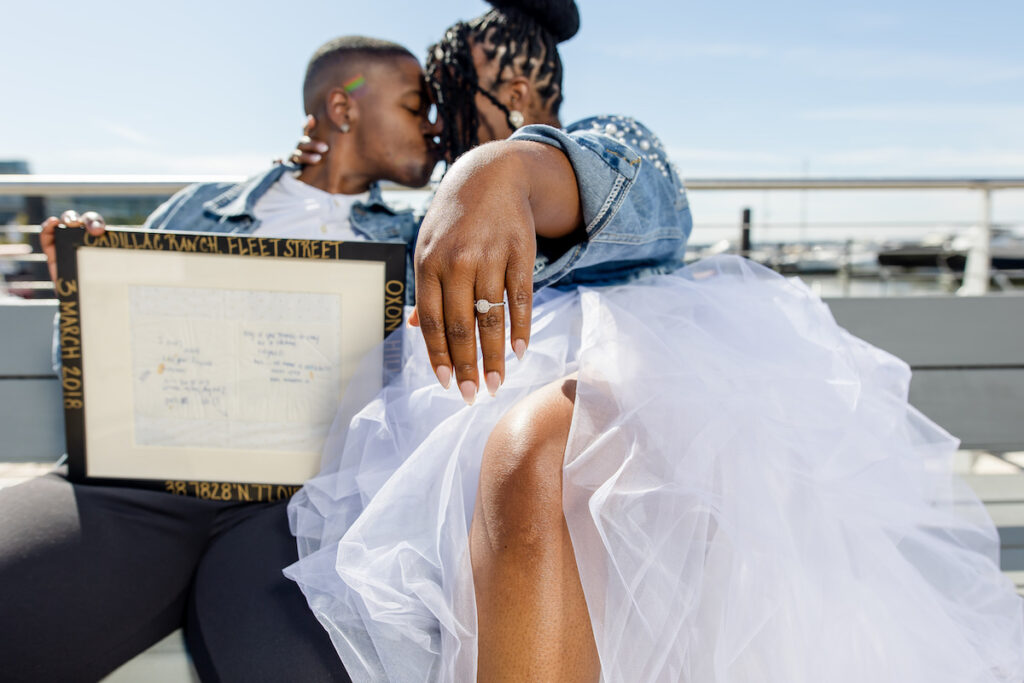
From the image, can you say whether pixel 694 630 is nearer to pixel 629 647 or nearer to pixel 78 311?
pixel 629 647

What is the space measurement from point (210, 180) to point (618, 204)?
122 centimetres

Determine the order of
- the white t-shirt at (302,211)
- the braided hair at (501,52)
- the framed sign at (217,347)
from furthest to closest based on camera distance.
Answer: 1. the white t-shirt at (302,211)
2. the braided hair at (501,52)
3. the framed sign at (217,347)

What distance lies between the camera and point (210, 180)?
1.56m

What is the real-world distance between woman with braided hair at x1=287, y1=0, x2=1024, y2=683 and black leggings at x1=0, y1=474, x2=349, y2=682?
9 cm

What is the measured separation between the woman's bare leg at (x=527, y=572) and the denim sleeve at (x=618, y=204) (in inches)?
9.8

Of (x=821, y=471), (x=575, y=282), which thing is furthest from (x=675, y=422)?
(x=575, y=282)

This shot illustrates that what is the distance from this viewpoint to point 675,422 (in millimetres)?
671

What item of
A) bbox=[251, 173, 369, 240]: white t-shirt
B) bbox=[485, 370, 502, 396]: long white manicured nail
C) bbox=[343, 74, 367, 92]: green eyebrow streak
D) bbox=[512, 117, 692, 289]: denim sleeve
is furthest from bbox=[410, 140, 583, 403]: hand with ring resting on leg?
bbox=[343, 74, 367, 92]: green eyebrow streak

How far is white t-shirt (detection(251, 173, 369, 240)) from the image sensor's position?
143 centimetres

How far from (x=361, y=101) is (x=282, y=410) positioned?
32.7 inches

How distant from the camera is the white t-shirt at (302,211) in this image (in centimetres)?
143

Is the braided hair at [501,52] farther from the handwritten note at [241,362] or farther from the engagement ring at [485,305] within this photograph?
the engagement ring at [485,305]

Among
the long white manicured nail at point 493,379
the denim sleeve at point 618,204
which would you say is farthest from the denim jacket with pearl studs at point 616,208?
the long white manicured nail at point 493,379

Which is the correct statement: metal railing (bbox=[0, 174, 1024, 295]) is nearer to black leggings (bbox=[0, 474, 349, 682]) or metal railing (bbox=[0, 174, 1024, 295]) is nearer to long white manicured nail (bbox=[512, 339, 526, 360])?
black leggings (bbox=[0, 474, 349, 682])
